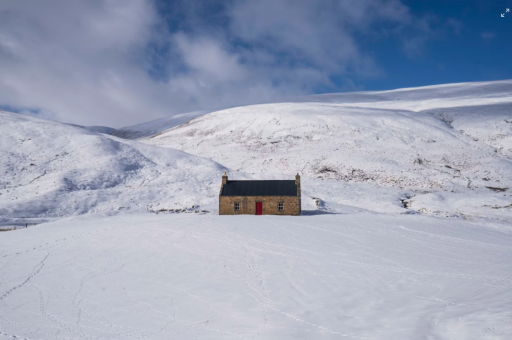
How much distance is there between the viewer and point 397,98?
137 metres

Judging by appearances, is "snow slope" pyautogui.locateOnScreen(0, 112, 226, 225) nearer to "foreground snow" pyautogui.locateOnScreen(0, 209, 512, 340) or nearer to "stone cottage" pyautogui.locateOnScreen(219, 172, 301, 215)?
"stone cottage" pyautogui.locateOnScreen(219, 172, 301, 215)

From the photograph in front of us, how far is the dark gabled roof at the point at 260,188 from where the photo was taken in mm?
38031

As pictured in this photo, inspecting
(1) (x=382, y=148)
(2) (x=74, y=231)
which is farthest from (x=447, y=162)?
(2) (x=74, y=231)

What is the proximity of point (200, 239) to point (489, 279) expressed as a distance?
17.1 meters

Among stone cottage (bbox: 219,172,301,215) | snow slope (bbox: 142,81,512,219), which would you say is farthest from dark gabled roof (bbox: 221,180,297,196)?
snow slope (bbox: 142,81,512,219)

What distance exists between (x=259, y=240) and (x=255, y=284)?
962cm

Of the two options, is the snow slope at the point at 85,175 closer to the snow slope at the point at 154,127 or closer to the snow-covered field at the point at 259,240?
the snow-covered field at the point at 259,240

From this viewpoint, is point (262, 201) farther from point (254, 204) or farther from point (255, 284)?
point (255, 284)

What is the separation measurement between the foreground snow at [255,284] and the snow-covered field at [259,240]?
0.28ft

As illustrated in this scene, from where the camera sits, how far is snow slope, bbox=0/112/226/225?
41406 millimetres

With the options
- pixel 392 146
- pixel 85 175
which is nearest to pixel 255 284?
pixel 85 175

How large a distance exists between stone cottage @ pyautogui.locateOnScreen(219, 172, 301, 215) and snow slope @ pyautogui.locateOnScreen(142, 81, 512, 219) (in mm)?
12870

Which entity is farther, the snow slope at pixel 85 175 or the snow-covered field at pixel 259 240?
the snow slope at pixel 85 175

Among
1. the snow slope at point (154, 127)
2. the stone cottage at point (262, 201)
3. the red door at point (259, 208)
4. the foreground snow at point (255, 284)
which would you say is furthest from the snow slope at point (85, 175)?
the snow slope at point (154, 127)
